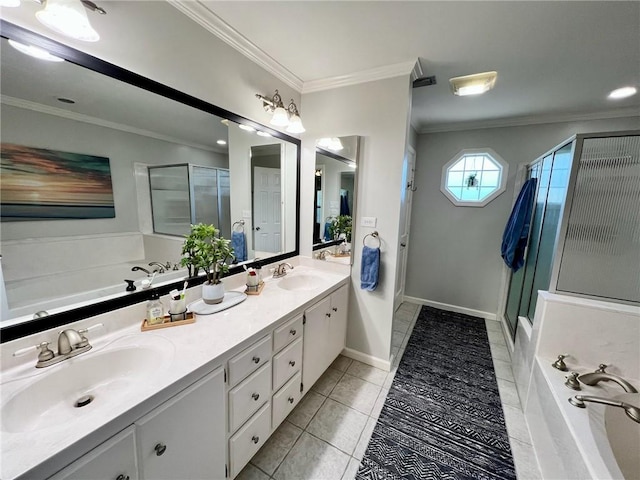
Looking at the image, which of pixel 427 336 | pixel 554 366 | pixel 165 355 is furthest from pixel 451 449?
pixel 165 355

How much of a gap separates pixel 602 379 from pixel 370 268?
1.47 metres

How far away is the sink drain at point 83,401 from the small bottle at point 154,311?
13.4 inches

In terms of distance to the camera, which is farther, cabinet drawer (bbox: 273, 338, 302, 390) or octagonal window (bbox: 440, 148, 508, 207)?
octagonal window (bbox: 440, 148, 508, 207)

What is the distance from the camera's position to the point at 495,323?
3102mm

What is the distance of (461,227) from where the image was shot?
3240mm

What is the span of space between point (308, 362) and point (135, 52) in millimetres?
2042

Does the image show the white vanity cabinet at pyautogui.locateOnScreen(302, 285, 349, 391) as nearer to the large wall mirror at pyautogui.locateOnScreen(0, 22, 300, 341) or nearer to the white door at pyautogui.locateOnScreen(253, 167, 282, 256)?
the white door at pyautogui.locateOnScreen(253, 167, 282, 256)

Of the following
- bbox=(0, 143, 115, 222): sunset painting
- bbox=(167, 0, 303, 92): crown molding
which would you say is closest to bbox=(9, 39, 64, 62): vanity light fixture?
bbox=(0, 143, 115, 222): sunset painting

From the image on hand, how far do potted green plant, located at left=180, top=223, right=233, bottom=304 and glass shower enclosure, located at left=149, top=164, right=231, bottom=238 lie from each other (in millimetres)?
98

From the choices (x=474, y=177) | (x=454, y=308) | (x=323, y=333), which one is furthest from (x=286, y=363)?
(x=474, y=177)

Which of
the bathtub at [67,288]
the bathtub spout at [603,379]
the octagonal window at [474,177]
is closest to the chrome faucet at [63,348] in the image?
the bathtub at [67,288]

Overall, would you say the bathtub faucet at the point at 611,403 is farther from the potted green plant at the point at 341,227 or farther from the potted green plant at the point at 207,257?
the potted green plant at the point at 207,257

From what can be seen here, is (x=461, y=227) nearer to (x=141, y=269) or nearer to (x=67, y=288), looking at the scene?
(x=141, y=269)

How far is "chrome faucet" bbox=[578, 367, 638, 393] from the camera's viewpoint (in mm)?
1321
